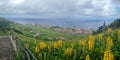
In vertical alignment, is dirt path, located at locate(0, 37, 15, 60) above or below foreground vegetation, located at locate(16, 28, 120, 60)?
below

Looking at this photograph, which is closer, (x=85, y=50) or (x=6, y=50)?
(x=85, y=50)

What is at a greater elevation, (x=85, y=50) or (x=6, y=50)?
(x=85, y=50)

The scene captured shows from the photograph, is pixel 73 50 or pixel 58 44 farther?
pixel 58 44

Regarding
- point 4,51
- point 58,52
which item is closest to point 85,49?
point 58,52

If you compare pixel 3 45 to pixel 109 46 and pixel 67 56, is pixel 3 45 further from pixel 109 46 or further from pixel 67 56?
pixel 109 46

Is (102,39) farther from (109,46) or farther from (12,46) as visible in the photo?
(12,46)

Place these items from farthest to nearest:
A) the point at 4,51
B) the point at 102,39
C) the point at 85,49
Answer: the point at 4,51, the point at 102,39, the point at 85,49

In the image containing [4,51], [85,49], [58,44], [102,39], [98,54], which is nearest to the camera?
[98,54]

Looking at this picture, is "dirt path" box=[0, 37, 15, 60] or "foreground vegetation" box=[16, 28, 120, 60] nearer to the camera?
"foreground vegetation" box=[16, 28, 120, 60]
